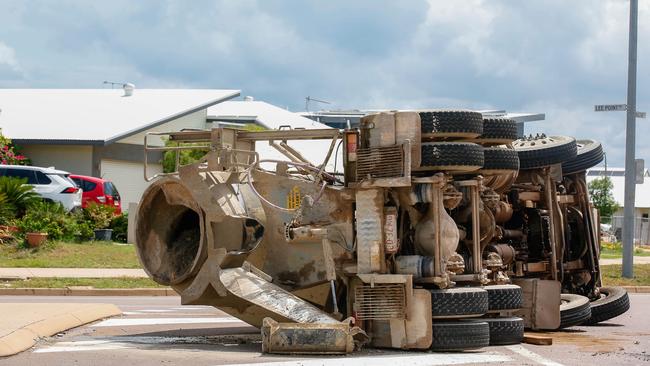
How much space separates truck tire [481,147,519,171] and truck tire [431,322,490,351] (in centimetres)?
172

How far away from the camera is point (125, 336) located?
450 inches

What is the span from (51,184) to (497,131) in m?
20.1

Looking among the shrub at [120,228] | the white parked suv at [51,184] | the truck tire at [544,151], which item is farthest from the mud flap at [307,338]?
the white parked suv at [51,184]

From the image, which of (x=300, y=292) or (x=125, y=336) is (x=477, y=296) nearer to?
(x=300, y=292)

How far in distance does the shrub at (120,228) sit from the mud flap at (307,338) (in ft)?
62.5

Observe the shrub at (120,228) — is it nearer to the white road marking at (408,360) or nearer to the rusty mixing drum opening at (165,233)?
the rusty mixing drum opening at (165,233)

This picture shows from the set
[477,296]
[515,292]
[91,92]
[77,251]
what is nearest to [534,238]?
[515,292]

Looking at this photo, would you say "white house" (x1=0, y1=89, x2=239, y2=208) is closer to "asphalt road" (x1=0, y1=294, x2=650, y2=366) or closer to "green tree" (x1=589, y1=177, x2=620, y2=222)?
"green tree" (x1=589, y1=177, x2=620, y2=222)

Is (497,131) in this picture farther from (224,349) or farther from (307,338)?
(224,349)

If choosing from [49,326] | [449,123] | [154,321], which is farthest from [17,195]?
[449,123]

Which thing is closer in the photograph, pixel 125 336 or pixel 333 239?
pixel 333 239

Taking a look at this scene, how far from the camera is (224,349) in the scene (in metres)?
10.3

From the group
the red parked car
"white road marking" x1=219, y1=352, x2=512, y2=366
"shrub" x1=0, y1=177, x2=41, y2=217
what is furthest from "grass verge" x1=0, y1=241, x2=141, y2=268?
"white road marking" x1=219, y1=352, x2=512, y2=366

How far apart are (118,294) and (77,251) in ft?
16.0
